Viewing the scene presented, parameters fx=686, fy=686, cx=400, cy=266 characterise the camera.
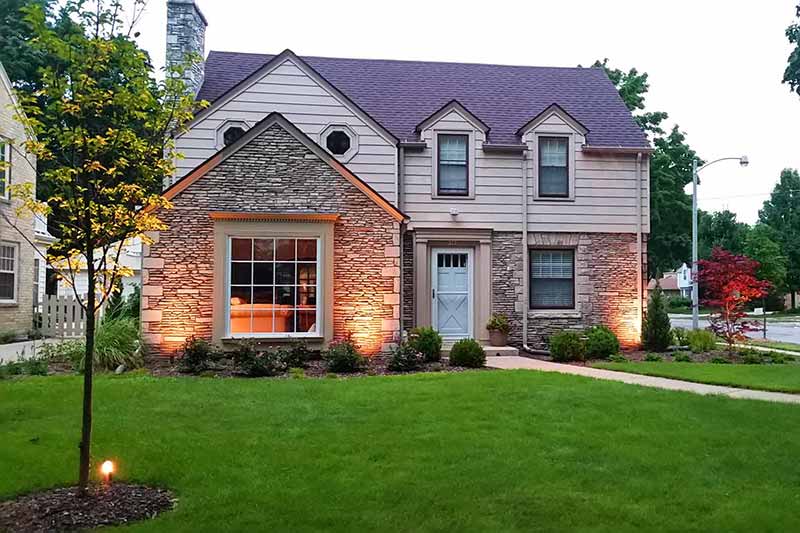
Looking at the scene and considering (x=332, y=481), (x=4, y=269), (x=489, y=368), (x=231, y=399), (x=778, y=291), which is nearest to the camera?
(x=332, y=481)

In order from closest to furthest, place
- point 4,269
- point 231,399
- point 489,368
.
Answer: point 231,399
point 489,368
point 4,269

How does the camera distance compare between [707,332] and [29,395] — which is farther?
[707,332]

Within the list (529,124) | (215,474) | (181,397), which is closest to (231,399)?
(181,397)

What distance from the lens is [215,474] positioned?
5789 millimetres

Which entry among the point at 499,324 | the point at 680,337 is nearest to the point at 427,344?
the point at 499,324

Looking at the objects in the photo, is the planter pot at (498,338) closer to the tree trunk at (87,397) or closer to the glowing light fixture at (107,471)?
the glowing light fixture at (107,471)

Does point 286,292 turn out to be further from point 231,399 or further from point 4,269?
point 4,269

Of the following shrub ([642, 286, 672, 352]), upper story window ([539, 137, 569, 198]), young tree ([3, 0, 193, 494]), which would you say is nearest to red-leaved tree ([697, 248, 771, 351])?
shrub ([642, 286, 672, 352])

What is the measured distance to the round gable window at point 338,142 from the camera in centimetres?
1571

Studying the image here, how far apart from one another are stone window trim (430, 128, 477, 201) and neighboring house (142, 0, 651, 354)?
3 cm

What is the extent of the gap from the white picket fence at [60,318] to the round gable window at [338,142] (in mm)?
9589

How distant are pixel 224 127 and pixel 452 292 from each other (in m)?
6.41

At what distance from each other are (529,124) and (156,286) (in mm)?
9320

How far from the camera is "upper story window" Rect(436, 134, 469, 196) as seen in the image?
53.4ft
